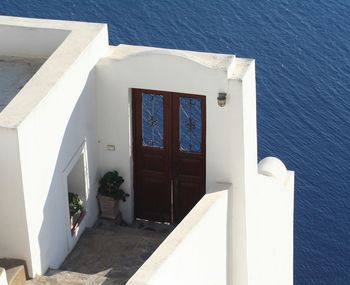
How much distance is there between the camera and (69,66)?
494 inches

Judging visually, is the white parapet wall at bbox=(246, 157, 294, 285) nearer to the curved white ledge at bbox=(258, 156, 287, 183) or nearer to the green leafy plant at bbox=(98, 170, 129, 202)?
the curved white ledge at bbox=(258, 156, 287, 183)

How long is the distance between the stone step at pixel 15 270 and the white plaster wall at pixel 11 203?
2.7 inches

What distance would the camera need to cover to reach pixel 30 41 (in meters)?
14.1

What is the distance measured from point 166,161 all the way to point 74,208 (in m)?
1.82

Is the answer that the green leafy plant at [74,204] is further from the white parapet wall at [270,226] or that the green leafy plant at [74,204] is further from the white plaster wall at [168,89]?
the white parapet wall at [270,226]

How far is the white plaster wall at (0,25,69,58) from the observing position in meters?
13.9

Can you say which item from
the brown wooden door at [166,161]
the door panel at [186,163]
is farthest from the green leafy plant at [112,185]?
the door panel at [186,163]

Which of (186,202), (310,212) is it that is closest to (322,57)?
(310,212)

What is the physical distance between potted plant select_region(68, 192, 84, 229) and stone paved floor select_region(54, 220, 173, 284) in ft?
1.26

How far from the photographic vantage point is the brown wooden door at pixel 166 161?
1387 cm

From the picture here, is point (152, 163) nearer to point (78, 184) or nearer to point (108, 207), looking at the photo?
point (108, 207)

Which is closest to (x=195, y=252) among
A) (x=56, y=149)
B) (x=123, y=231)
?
(x=123, y=231)

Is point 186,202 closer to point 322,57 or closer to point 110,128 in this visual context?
point 110,128

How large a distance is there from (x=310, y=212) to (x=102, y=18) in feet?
53.9
